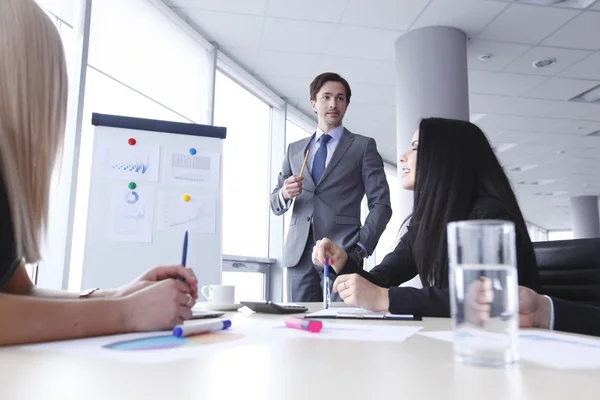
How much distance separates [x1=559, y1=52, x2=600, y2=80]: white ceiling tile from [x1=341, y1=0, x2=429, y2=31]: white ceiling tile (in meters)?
1.81

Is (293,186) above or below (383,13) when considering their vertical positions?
below

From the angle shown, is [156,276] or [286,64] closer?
[156,276]

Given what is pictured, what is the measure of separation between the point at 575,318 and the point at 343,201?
142cm

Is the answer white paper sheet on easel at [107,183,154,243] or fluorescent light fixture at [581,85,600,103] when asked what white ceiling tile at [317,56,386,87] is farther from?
white paper sheet on easel at [107,183,154,243]

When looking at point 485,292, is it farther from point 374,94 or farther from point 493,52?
point 374,94

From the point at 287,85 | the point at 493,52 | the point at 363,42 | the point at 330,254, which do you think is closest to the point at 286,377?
the point at 330,254

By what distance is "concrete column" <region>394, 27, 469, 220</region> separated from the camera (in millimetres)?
3619

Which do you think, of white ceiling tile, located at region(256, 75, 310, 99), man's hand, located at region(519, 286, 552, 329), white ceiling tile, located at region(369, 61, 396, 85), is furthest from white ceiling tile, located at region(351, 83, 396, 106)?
man's hand, located at region(519, 286, 552, 329)

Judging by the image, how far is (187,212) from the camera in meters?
2.19

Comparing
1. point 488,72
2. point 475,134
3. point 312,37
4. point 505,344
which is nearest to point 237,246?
point 312,37

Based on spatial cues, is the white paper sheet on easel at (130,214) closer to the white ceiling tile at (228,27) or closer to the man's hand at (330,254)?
the man's hand at (330,254)

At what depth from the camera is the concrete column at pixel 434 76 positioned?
11.9 feet

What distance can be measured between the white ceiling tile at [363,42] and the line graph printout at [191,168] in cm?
193

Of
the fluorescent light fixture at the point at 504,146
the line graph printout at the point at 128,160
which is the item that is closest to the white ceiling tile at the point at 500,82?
the fluorescent light fixture at the point at 504,146
